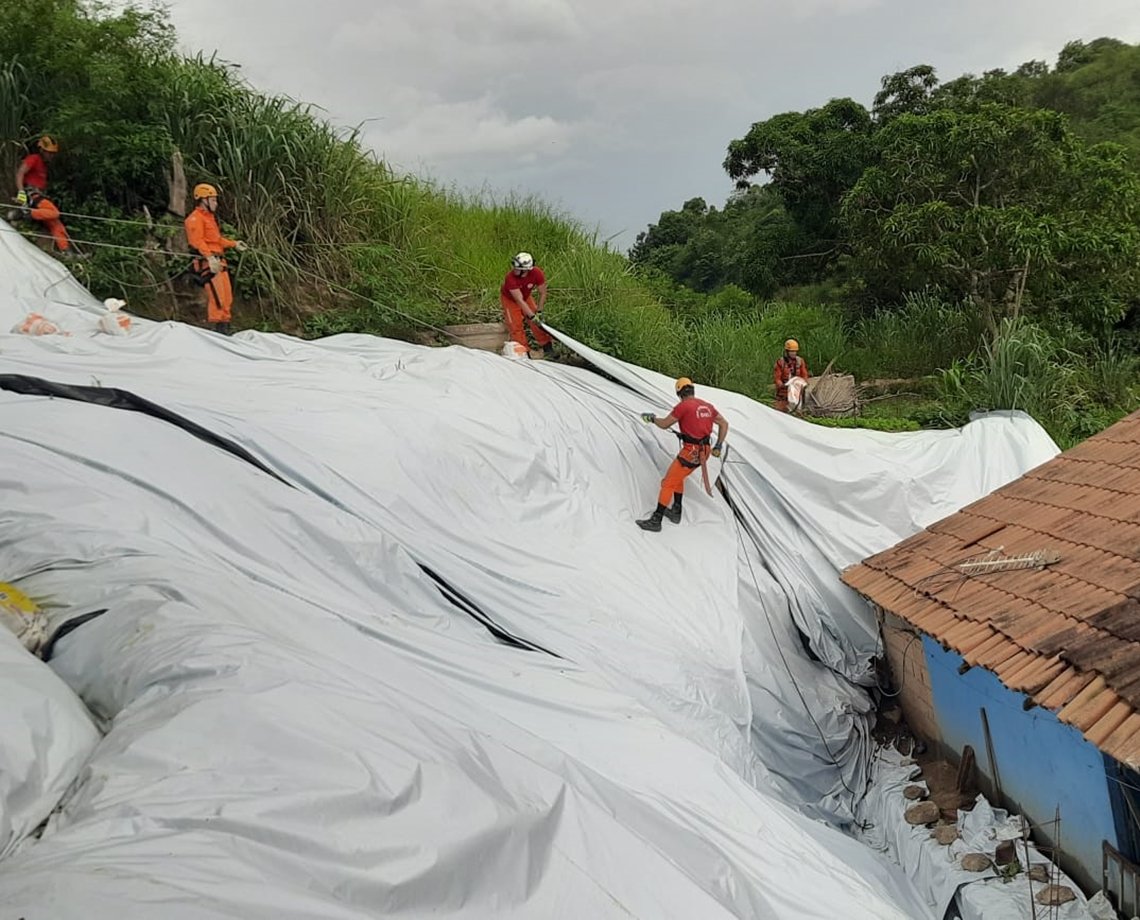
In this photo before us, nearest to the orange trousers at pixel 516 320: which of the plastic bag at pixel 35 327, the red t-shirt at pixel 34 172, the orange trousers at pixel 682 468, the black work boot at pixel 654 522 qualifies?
the orange trousers at pixel 682 468

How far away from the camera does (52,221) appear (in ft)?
26.1

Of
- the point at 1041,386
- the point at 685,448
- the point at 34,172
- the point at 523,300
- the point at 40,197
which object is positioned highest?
the point at 34,172

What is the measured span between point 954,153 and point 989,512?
7.82 m

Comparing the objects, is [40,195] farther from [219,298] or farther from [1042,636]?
[1042,636]

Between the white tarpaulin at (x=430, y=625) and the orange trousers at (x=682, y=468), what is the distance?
281 millimetres

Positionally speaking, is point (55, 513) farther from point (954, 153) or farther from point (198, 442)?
point (954, 153)

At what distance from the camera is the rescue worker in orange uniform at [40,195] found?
779 centimetres

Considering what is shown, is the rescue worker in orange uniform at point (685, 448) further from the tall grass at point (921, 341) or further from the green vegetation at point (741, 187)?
the tall grass at point (921, 341)

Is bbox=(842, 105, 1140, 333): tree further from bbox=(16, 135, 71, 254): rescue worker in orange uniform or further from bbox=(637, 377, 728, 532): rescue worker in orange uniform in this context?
bbox=(16, 135, 71, 254): rescue worker in orange uniform

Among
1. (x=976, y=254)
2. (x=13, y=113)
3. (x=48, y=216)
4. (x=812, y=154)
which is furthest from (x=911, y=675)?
(x=812, y=154)

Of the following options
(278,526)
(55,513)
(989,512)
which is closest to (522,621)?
(278,526)

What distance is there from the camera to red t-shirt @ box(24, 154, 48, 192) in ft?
26.2

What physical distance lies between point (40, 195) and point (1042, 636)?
30.0 ft

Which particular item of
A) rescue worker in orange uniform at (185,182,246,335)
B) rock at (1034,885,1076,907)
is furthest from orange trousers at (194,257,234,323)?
rock at (1034,885,1076,907)
